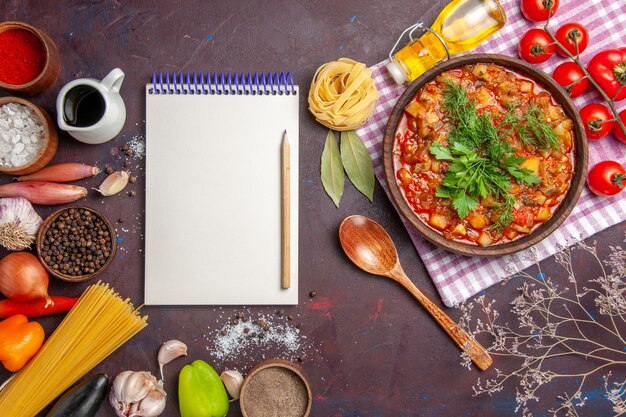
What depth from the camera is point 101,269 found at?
2.42m

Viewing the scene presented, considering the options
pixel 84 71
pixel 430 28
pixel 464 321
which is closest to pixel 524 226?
pixel 464 321

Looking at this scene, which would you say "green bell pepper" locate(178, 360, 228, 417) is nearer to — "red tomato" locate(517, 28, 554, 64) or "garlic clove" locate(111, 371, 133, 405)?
"garlic clove" locate(111, 371, 133, 405)

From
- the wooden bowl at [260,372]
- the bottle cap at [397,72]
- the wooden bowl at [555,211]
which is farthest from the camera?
the bottle cap at [397,72]

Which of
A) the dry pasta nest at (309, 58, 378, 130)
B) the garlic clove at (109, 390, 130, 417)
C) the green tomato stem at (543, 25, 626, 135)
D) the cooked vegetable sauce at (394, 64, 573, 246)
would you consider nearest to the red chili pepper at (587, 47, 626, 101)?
the green tomato stem at (543, 25, 626, 135)

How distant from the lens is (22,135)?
7.80 ft

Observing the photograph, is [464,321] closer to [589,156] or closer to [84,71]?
[589,156]

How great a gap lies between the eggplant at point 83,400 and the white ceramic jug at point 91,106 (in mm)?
1003

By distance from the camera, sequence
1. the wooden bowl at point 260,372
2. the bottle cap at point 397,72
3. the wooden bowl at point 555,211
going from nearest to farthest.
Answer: the wooden bowl at point 555,211 < the wooden bowl at point 260,372 < the bottle cap at point 397,72

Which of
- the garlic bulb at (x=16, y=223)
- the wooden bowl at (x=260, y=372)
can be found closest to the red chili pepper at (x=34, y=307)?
the garlic bulb at (x=16, y=223)

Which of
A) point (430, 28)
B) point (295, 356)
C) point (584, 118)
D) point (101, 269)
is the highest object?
point (430, 28)

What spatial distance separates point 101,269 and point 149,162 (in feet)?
1.58

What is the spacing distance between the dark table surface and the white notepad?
0.05 metres

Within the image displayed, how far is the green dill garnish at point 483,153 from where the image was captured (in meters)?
2.26

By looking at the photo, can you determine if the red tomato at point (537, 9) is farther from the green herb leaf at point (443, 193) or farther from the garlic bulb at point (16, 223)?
the garlic bulb at point (16, 223)
